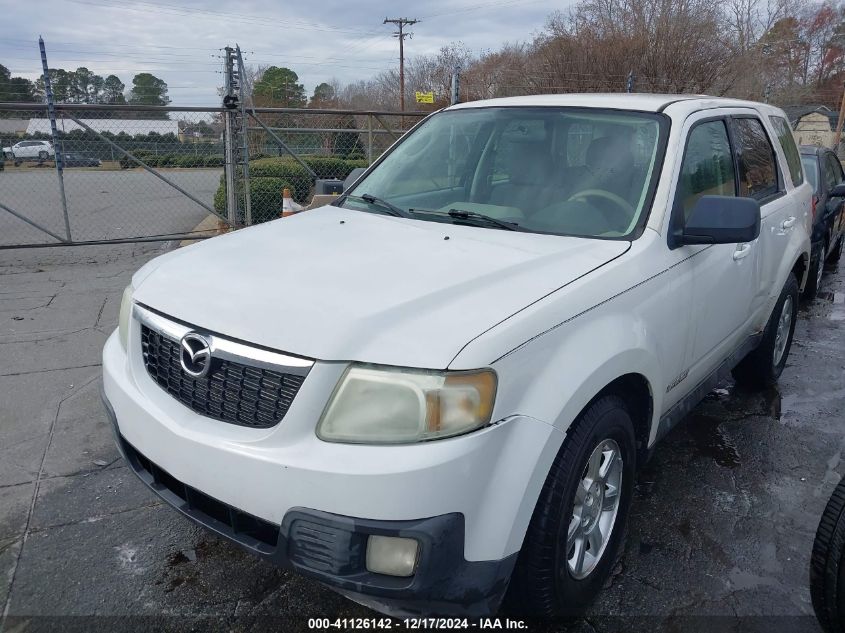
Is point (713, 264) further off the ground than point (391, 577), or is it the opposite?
point (713, 264)

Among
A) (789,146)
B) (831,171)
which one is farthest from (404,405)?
(831,171)

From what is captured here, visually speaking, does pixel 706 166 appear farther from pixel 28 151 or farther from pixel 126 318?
pixel 28 151

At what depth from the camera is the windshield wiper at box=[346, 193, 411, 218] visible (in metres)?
3.32

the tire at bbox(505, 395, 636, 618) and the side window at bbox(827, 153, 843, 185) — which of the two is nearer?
the tire at bbox(505, 395, 636, 618)

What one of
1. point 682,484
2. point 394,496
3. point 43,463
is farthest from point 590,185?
point 43,463

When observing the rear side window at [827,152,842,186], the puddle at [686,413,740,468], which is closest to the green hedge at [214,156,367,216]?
the rear side window at [827,152,842,186]

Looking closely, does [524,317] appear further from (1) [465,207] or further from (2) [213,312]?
(1) [465,207]

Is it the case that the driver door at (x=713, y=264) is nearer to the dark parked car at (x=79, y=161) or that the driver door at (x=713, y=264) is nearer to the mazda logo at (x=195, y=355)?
the mazda logo at (x=195, y=355)

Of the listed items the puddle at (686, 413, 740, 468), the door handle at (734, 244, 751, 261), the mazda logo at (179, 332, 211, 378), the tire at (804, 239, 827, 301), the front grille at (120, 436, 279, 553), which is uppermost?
the door handle at (734, 244, 751, 261)

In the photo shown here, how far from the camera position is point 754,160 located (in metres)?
4.04

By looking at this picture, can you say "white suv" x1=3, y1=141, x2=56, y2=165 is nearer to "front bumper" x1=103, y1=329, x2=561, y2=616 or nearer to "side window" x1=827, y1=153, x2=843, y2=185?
"front bumper" x1=103, y1=329, x2=561, y2=616

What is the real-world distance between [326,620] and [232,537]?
0.66 m

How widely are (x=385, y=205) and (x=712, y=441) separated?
7.79ft

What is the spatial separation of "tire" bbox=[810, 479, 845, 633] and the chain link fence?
8.05 meters
